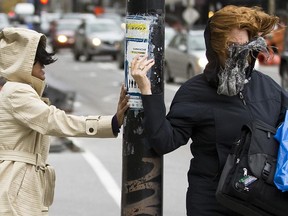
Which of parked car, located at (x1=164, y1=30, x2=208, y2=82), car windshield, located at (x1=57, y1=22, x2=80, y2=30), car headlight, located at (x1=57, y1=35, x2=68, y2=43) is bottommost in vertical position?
car headlight, located at (x1=57, y1=35, x2=68, y2=43)

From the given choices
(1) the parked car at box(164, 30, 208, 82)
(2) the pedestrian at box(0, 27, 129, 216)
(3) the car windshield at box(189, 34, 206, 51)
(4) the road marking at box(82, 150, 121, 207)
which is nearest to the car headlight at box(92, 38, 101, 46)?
(1) the parked car at box(164, 30, 208, 82)

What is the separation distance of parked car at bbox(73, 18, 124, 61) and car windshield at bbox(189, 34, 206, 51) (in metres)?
12.7

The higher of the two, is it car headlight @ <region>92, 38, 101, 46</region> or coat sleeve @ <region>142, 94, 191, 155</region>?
coat sleeve @ <region>142, 94, 191, 155</region>

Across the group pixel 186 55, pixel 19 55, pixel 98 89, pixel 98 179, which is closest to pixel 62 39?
pixel 98 89

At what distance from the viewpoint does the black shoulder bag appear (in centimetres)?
380

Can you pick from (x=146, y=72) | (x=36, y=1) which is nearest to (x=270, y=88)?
(x=146, y=72)

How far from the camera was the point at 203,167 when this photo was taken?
414cm

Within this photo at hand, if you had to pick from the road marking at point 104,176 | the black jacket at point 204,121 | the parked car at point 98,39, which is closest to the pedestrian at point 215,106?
the black jacket at point 204,121

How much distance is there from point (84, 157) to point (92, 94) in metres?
12.6

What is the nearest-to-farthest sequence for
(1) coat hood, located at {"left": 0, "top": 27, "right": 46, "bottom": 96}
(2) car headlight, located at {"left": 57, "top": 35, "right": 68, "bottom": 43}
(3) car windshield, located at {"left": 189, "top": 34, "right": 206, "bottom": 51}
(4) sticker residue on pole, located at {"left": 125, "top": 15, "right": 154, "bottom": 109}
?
(4) sticker residue on pole, located at {"left": 125, "top": 15, "right": 154, "bottom": 109}, (1) coat hood, located at {"left": 0, "top": 27, "right": 46, "bottom": 96}, (3) car windshield, located at {"left": 189, "top": 34, "right": 206, "bottom": 51}, (2) car headlight, located at {"left": 57, "top": 35, "right": 68, "bottom": 43}

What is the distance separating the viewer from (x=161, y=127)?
13.4ft

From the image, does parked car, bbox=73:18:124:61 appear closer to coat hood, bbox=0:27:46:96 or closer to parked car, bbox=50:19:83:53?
parked car, bbox=50:19:83:53

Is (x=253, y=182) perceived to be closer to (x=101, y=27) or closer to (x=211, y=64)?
(x=211, y=64)

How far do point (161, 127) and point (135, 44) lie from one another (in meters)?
0.54
